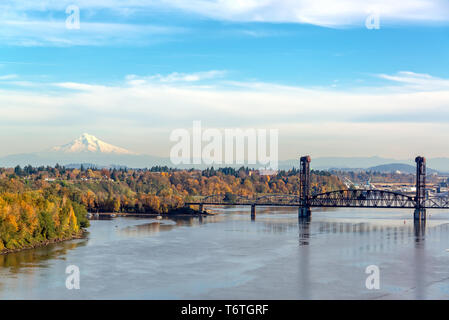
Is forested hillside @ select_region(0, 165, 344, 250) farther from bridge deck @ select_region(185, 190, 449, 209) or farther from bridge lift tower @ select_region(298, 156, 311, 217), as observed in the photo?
bridge lift tower @ select_region(298, 156, 311, 217)

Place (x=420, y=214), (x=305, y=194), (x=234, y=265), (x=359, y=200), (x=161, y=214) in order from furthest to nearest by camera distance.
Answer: (x=305, y=194)
(x=161, y=214)
(x=359, y=200)
(x=420, y=214)
(x=234, y=265)

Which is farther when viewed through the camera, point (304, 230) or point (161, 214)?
point (161, 214)

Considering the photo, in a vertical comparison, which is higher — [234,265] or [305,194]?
[305,194]

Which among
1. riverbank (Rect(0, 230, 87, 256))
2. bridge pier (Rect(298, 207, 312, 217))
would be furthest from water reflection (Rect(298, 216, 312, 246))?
riverbank (Rect(0, 230, 87, 256))

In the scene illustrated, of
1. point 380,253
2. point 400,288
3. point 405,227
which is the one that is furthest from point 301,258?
point 405,227

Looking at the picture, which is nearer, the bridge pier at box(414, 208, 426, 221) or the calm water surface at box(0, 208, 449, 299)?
the calm water surface at box(0, 208, 449, 299)

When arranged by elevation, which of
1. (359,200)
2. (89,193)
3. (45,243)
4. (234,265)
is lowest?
(234,265)

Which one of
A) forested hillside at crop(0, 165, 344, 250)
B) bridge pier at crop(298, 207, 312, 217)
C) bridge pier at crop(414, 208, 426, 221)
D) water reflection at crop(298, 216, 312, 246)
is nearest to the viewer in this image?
forested hillside at crop(0, 165, 344, 250)

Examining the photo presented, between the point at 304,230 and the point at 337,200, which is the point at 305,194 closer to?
the point at 337,200

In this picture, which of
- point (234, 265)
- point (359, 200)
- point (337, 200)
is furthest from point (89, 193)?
point (234, 265)
